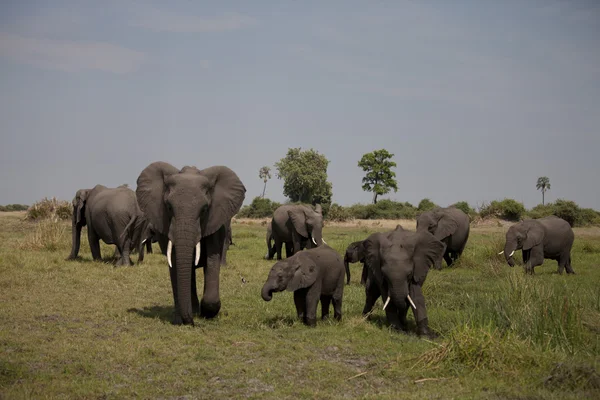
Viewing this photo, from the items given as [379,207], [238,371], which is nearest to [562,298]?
[238,371]

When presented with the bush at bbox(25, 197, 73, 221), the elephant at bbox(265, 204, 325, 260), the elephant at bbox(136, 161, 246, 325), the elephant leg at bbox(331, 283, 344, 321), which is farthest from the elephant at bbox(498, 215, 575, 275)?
the bush at bbox(25, 197, 73, 221)

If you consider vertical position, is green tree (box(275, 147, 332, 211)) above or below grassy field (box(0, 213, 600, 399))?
above

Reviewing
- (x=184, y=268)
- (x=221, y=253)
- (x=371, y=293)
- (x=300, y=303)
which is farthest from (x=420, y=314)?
(x=184, y=268)

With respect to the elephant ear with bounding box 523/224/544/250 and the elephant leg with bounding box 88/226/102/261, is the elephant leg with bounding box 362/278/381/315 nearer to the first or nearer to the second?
the elephant ear with bounding box 523/224/544/250

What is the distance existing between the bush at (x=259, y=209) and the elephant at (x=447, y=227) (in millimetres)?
36767

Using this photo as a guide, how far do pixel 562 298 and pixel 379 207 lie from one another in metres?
49.7

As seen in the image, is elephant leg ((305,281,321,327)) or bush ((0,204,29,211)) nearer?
elephant leg ((305,281,321,327))

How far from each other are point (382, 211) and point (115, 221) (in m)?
41.5

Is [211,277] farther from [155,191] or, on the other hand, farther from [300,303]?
[155,191]

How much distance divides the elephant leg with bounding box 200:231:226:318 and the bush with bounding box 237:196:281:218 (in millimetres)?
46760

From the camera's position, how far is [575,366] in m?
7.79

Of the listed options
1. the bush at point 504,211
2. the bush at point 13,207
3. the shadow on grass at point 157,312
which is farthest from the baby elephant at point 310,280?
the bush at point 13,207

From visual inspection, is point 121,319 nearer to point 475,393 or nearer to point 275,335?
point 275,335

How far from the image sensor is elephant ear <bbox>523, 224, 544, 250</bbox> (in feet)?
63.7
